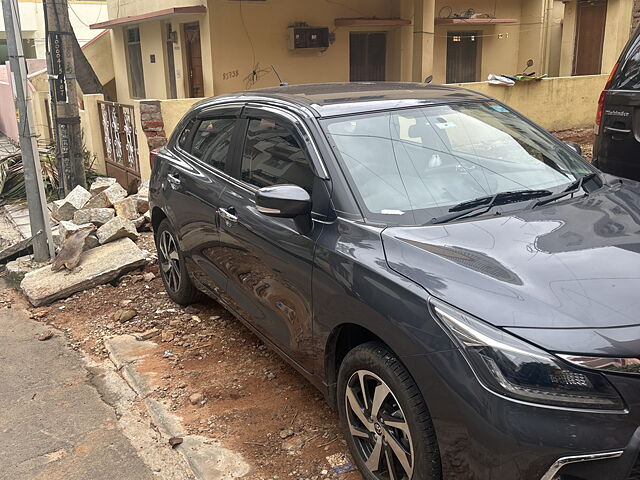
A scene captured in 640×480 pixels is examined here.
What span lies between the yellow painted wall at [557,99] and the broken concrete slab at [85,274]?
27.9ft

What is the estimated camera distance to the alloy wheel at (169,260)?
5.24m

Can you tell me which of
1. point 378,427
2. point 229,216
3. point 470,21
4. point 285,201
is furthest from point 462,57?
point 378,427

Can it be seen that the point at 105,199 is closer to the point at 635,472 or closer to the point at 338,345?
the point at 338,345

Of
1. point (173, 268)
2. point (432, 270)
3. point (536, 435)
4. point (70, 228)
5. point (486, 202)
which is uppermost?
A: point (486, 202)

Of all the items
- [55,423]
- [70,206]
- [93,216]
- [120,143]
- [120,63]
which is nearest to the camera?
[55,423]

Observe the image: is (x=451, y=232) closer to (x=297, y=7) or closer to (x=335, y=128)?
(x=335, y=128)

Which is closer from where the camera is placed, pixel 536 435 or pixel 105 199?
pixel 536 435

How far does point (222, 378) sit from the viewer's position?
421cm

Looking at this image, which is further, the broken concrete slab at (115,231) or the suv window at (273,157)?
the broken concrete slab at (115,231)

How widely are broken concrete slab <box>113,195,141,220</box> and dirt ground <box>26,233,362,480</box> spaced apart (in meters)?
2.01

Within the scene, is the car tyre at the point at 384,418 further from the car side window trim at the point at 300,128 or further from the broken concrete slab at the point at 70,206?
the broken concrete slab at the point at 70,206

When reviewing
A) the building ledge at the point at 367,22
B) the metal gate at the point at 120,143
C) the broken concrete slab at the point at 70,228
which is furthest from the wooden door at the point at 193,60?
the broken concrete slab at the point at 70,228

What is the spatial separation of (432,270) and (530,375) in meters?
Result: 0.58

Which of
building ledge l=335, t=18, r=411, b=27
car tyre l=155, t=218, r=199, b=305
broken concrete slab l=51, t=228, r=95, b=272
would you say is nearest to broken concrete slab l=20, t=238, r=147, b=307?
broken concrete slab l=51, t=228, r=95, b=272
